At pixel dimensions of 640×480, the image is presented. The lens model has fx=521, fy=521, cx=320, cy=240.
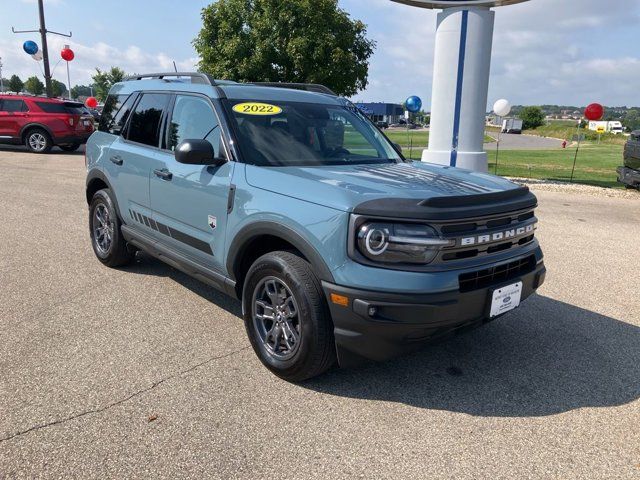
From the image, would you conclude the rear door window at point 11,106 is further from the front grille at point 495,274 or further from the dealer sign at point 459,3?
the front grille at point 495,274

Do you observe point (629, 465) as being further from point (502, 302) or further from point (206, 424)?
point (206, 424)

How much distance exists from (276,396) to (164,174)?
205cm

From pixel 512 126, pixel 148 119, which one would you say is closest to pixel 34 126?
pixel 148 119

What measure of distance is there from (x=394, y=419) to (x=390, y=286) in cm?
79

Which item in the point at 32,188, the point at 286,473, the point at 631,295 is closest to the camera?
the point at 286,473

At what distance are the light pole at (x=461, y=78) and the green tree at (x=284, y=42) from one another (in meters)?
7.47

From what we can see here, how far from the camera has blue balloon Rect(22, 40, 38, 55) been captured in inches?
860

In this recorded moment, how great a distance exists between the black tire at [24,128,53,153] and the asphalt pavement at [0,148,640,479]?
13.4 meters

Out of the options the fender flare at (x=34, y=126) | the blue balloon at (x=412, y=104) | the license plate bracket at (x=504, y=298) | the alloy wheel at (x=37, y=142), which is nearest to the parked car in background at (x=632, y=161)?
the blue balloon at (x=412, y=104)

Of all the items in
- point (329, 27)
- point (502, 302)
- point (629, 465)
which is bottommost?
point (629, 465)

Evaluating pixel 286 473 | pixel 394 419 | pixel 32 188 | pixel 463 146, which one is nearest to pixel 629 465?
pixel 394 419

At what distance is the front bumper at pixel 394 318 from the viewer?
272 centimetres

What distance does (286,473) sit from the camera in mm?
2459

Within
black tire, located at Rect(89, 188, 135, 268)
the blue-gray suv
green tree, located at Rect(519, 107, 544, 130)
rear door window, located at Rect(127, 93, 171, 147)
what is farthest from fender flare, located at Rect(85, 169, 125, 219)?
green tree, located at Rect(519, 107, 544, 130)
